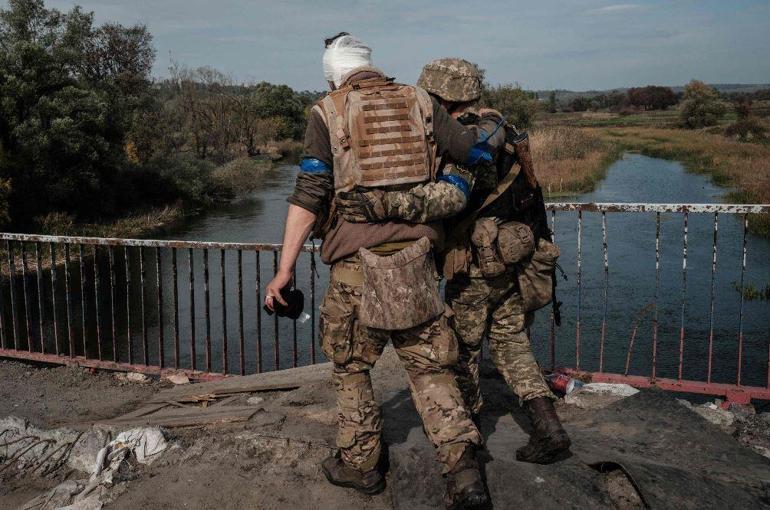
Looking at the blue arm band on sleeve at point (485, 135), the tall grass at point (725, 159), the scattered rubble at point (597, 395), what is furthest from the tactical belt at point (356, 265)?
the tall grass at point (725, 159)

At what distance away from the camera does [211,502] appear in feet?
11.4

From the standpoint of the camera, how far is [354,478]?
3375mm

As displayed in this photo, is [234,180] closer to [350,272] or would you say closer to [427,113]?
[350,272]

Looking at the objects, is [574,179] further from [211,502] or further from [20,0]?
[211,502]

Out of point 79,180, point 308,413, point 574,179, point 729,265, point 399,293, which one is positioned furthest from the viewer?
point 574,179

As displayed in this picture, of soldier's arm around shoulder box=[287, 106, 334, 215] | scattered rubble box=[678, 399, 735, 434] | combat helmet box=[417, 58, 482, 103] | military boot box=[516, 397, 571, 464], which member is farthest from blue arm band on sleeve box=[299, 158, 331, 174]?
scattered rubble box=[678, 399, 735, 434]

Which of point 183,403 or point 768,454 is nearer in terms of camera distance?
point 768,454

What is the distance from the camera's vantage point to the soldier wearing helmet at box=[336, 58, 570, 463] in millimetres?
3609

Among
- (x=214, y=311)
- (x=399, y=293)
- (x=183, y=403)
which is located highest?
(x=399, y=293)

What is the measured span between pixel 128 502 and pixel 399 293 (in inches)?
71.0

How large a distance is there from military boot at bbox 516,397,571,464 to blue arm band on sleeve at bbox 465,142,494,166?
132 centimetres

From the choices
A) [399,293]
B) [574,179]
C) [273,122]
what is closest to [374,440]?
[399,293]

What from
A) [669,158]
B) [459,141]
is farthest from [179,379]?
[669,158]

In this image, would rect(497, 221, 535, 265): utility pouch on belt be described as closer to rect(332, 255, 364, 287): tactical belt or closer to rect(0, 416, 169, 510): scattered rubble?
rect(332, 255, 364, 287): tactical belt
